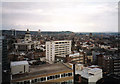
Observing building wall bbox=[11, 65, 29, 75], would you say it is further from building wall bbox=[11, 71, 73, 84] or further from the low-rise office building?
building wall bbox=[11, 71, 73, 84]

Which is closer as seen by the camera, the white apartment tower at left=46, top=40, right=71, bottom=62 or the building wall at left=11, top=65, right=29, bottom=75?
the building wall at left=11, top=65, right=29, bottom=75

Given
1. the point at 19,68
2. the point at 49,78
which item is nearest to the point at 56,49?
the point at 19,68

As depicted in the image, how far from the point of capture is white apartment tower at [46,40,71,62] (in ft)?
23.6

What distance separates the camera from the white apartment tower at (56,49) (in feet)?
23.6

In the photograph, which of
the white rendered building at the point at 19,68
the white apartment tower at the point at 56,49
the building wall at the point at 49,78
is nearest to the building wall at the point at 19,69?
the white rendered building at the point at 19,68

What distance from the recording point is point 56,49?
7.96 m

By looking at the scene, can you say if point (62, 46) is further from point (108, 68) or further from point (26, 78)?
point (26, 78)

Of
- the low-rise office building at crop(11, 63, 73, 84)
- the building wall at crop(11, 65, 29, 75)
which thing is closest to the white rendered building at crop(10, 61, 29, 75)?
the building wall at crop(11, 65, 29, 75)

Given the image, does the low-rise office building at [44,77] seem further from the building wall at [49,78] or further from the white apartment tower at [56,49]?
the white apartment tower at [56,49]

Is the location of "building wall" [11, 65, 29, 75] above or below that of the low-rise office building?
above

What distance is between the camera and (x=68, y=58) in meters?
5.53

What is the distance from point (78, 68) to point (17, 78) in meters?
2.53

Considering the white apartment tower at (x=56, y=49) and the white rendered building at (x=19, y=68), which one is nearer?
the white rendered building at (x=19, y=68)

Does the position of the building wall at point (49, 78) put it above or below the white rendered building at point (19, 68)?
below
